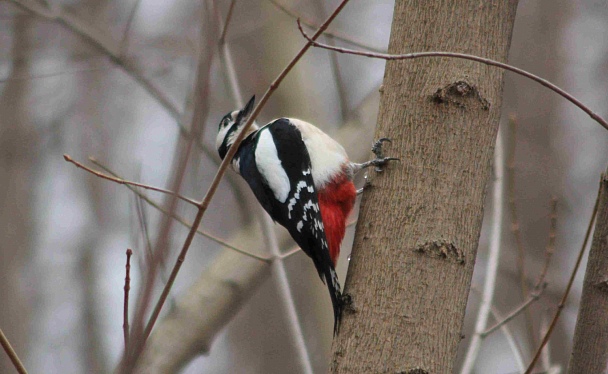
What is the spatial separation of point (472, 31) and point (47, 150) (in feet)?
20.4

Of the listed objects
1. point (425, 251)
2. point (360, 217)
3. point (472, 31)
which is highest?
point (472, 31)

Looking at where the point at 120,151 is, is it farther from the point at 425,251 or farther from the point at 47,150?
the point at 425,251

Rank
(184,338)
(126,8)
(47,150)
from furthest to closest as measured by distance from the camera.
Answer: (47,150), (126,8), (184,338)

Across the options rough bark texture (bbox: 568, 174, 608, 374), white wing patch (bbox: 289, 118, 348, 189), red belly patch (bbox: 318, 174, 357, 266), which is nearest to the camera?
rough bark texture (bbox: 568, 174, 608, 374)

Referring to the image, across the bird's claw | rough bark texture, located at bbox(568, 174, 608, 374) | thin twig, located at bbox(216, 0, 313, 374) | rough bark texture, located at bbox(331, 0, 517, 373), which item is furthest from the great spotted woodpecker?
rough bark texture, located at bbox(568, 174, 608, 374)

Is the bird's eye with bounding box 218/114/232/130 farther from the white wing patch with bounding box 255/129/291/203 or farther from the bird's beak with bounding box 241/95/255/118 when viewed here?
the white wing patch with bounding box 255/129/291/203

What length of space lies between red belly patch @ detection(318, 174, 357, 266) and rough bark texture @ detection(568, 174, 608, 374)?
1410 millimetres

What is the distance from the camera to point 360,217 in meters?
2.50

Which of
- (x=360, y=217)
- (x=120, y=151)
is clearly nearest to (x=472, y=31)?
(x=360, y=217)

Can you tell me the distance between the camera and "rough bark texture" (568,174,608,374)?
80.4 inches

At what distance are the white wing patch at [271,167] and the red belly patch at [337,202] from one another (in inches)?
7.3

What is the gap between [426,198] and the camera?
2303 mm

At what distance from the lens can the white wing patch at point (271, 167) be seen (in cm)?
344

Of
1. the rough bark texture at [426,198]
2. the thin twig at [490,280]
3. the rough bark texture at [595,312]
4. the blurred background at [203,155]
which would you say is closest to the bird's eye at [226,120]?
the blurred background at [203,155]
